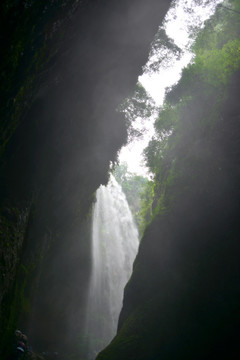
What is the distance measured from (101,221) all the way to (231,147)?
28.2 meters

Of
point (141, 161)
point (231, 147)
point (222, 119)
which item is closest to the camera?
point (231, 147)

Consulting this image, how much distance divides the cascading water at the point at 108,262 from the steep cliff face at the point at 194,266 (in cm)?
1131

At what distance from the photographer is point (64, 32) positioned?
5.53 meters

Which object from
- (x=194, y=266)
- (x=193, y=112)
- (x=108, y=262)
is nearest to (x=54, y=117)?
(x=193, y=112)

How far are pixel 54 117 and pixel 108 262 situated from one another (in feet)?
89.0

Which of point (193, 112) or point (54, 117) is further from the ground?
point (193, 112)

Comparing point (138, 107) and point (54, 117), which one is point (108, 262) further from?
point (54, 117)

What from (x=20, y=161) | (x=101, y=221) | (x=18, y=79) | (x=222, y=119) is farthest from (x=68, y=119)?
(x=101, y=221)

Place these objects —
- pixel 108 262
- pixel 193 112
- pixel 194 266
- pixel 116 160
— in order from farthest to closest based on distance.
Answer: pixel 108 262
pixel 116 160
pixel 193 112
pixel 194 266

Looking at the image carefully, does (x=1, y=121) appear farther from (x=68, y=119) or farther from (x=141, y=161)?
(x=141, y=161)

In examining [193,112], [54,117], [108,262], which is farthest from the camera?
[108,262]

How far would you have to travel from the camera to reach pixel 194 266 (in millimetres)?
8312

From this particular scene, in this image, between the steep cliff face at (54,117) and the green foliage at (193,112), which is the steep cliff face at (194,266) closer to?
the green foliage at (193,112)

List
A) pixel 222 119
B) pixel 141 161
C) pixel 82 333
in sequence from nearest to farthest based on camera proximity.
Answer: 1. pixel 222 119
2. pixel 141 161
3. pixel 82 333
